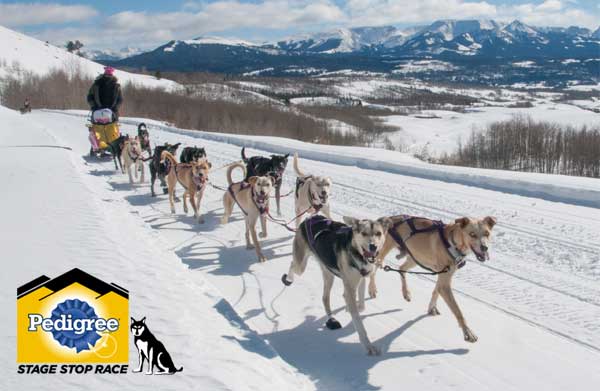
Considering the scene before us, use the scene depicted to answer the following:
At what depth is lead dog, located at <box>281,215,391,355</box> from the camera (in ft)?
14.4

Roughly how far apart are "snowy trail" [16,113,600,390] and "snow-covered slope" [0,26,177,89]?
7547 centimetres

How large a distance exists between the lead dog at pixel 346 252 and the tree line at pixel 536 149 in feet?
87.2

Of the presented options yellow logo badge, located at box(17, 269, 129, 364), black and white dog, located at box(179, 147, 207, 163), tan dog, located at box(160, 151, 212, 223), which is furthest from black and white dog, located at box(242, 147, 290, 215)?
yellow logo badge, located at box(17, 269, 129, 364)

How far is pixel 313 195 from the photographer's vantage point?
755cm

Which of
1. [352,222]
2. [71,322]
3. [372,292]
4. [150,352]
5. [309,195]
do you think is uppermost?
[352,222]

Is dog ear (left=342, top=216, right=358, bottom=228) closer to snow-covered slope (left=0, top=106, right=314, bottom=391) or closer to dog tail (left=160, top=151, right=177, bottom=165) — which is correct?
snow-covered slope (left=0, top=106, right=314, bottom=391)

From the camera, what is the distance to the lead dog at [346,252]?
4.38 meters

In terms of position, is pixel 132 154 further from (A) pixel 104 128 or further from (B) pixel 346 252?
(B) pixel 346 252

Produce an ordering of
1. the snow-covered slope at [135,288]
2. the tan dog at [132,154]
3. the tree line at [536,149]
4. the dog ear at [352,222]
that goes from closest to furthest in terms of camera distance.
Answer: the snow-covered slope at [135,288], the dog ear at [352,222], the tan dog at [132,154], the tree line at [536,149]

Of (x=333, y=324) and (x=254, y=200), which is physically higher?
(x=254, y=200)

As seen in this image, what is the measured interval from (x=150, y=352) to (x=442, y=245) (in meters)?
3.04

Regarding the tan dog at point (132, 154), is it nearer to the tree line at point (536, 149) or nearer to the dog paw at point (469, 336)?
the dog paw at point (469, 336)

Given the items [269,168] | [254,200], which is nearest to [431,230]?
[254,200]

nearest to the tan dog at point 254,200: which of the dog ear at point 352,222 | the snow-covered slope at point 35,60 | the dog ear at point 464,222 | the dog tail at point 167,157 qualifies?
the dog ear at point 352,222
